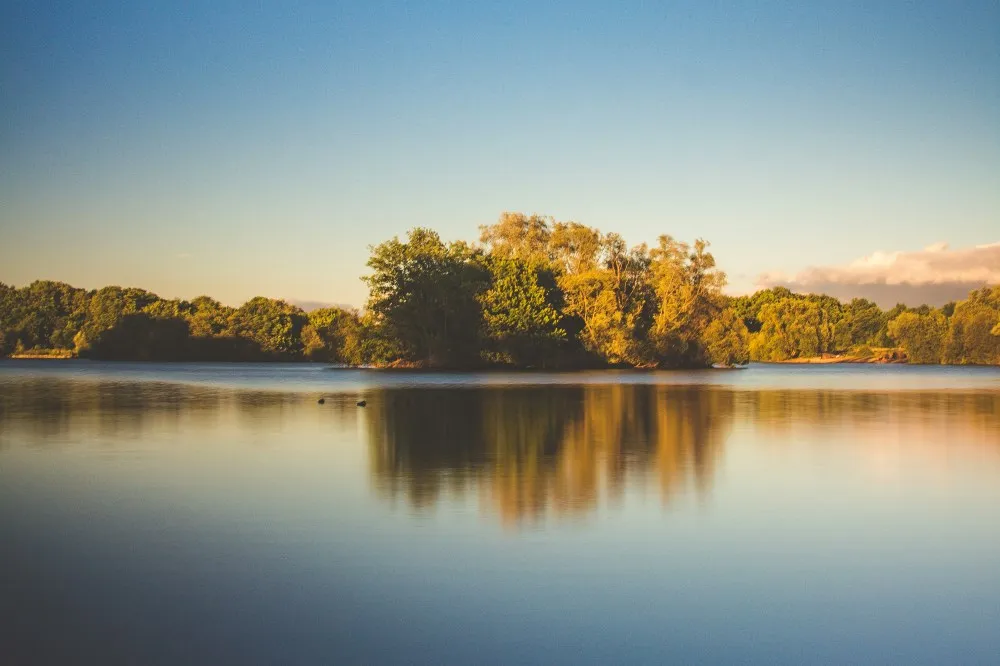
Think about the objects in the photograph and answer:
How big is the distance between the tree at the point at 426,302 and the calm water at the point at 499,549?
5278 centimetres

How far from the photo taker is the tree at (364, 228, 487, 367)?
7031 cm

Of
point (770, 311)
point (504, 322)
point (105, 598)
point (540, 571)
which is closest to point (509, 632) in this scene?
point (540, 571)

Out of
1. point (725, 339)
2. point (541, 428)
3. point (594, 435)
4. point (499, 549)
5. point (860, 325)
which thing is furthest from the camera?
point (860, 325)

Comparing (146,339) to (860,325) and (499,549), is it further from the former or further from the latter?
(499,549)

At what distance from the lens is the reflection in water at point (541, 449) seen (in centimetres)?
1073

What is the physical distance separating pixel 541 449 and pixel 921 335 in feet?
341

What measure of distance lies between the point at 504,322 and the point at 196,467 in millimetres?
56780

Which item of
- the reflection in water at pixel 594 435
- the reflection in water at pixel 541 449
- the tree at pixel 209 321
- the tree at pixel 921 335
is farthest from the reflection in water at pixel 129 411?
the tree at pixel 921 335

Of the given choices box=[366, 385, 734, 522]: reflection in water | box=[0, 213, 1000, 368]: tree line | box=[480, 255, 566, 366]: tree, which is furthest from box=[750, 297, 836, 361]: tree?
box=[366, 385, 734, 522]: reflection in water

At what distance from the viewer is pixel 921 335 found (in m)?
106

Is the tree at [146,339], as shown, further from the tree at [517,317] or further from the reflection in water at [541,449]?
the reflection in water at [541,449]

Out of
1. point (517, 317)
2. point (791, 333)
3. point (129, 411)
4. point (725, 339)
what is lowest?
point (129, 411)

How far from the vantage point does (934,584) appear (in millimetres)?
6762

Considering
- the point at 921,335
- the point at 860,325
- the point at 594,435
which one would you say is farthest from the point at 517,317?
the point at 860,325
